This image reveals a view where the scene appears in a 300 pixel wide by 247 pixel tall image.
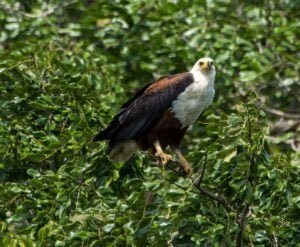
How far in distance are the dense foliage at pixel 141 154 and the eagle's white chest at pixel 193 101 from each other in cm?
15

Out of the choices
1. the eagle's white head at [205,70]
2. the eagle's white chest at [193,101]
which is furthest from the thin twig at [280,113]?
the eagle's white chest at [193,101]

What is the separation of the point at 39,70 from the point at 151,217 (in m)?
1.79

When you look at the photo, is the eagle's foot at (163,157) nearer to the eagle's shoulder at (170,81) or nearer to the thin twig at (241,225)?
the eagle's shoulder at (170,81)

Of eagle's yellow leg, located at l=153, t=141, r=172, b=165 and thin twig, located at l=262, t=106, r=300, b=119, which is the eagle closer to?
eagle's yellow leg, located at l=153, t=141, r=172, b=165

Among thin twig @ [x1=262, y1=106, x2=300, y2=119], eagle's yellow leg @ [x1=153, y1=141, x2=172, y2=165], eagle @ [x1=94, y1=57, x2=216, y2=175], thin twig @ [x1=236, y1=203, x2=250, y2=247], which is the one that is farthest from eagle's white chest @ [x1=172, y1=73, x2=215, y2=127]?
thin twig @ [x1=262, y1=106, x2=300, y2=119]

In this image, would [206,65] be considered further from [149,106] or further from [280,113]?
[280,113]

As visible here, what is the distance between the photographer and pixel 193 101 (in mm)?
A: 6734

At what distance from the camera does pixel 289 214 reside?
588 cm

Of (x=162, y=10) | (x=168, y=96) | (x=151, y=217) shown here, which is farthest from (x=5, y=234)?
(x=162, y=10)

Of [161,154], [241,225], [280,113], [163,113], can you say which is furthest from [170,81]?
[280,113]

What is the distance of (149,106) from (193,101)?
1.18 ft

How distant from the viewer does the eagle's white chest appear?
6734 mm

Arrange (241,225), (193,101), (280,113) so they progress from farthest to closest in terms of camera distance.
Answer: (280,113) → (193,101) → (241,225)

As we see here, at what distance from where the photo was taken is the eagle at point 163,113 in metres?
6.74
